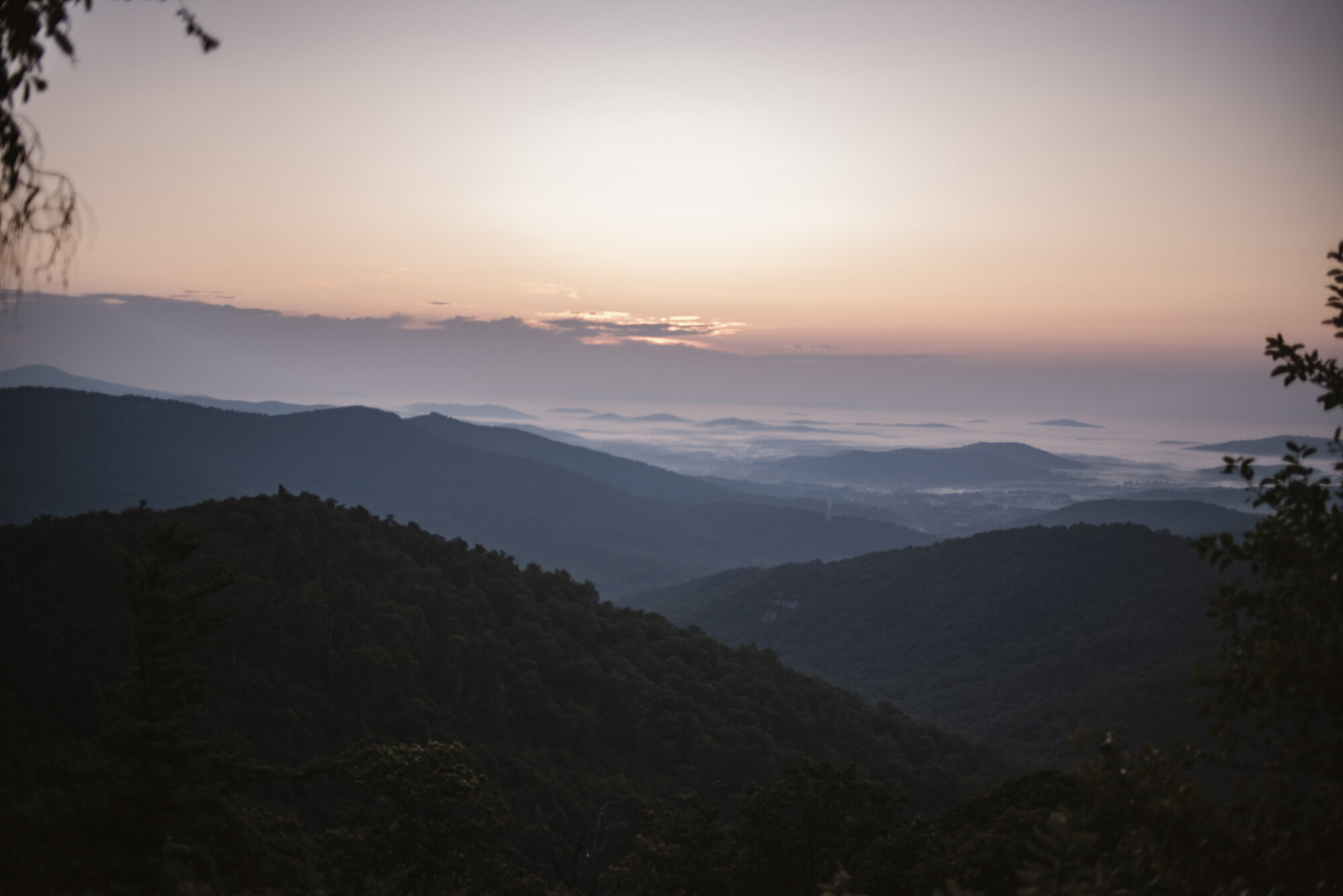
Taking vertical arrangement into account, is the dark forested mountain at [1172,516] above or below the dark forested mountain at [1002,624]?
above

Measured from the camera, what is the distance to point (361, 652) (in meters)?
40.8

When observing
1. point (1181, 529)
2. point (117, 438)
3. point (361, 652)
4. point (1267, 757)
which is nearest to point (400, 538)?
point (361, 652)

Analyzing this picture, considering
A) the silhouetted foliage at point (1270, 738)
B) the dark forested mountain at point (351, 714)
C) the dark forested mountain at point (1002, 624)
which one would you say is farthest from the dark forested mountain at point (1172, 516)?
the silhouetted foliage at point (1270, 738)

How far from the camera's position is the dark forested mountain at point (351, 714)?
1548cm

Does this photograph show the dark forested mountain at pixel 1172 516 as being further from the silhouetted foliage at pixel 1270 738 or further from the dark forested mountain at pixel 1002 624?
the silhouetted foliage at pixel 1270 738

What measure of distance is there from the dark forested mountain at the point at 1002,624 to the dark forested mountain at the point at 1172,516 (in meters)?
59.5

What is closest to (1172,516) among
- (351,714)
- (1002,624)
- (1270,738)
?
(1002,624)

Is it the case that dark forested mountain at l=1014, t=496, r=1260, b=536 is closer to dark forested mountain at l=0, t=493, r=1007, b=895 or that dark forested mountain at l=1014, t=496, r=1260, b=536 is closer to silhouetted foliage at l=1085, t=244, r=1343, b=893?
dark forested mountain at l=0, t=493, r=1007, b=895

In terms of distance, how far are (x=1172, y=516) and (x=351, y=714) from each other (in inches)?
7754

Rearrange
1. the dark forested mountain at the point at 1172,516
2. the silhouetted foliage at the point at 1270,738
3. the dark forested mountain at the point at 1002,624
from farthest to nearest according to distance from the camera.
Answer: the dark forested mountain at the point at 1172,516 → the dark forested mountain at the point at 1002,624 → the silhouetted foliage at the point at 1270,738

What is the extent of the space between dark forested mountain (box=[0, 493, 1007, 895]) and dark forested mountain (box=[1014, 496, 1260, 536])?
13578cm

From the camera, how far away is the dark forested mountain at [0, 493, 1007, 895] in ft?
50.8

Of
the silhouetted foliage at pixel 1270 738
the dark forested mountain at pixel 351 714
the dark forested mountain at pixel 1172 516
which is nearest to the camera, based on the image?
the silhouetted foliage at pixel 1270 738

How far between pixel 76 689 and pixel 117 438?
584 feet
